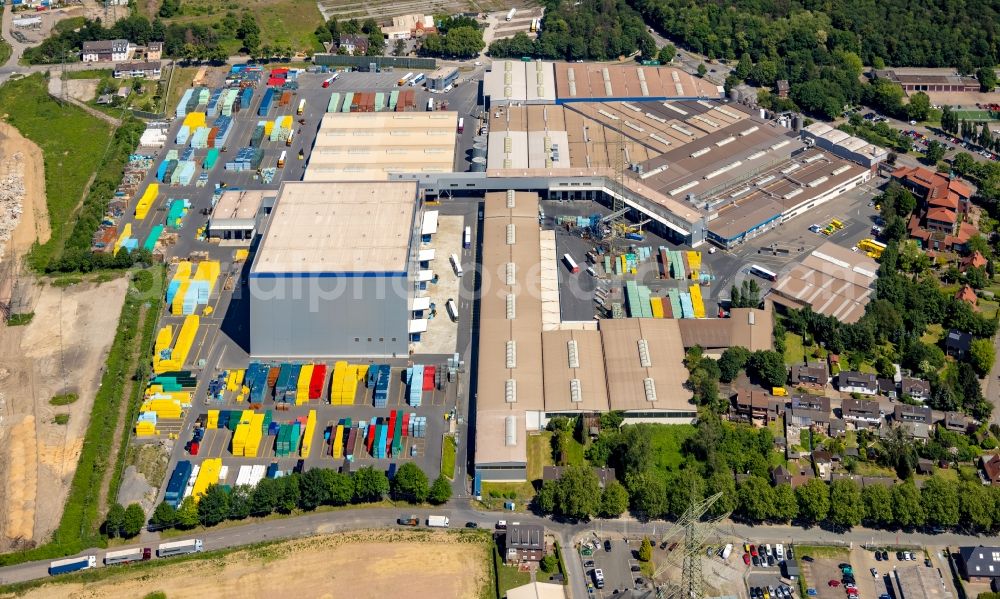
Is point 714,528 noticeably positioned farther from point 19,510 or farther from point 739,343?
point 19,510

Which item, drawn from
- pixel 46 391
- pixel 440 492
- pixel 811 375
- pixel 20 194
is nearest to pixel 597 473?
pixel 440 492

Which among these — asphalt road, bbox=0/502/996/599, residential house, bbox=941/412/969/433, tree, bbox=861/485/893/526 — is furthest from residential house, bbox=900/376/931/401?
asphalt road, bbox=0/502/996/599

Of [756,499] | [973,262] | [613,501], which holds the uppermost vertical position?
[973,262]

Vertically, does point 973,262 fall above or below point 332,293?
above

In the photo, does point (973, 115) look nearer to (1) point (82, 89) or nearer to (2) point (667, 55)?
(2) point (667, 55)

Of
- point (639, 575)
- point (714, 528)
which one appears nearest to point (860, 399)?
point (714, 528)

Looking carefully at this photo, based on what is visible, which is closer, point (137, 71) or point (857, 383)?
point (857, 383)

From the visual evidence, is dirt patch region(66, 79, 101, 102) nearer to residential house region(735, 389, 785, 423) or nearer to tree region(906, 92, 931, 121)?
residential house region(735, 389, 785, 423)
